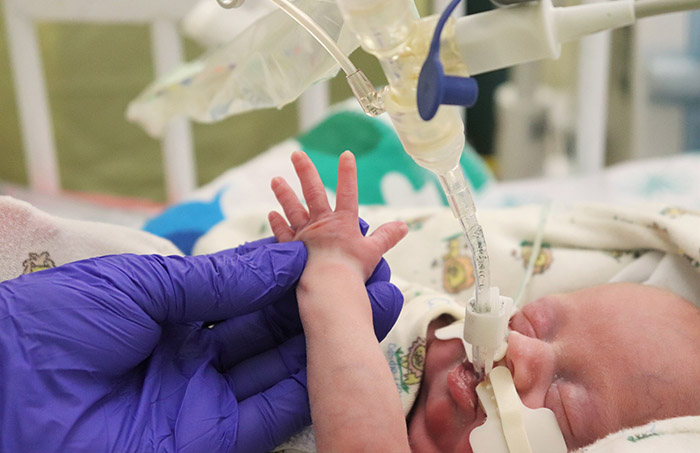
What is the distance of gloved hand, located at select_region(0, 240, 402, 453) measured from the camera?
0.54 m

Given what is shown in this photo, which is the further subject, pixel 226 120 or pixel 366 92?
pixel 226 120

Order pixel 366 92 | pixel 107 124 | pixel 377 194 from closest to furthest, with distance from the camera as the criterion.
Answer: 1. pixel 366 92
2. pixel 377 194
3. pixel 107 124

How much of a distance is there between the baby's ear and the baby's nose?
252 millimetres

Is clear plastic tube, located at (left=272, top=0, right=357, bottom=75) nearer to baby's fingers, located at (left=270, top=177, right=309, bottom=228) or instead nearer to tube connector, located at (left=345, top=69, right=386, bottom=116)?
tube connector, located at (left=345, top=69, right=386, bottom=116)

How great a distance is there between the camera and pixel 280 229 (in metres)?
0.73

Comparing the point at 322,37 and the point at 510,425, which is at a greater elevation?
the point at 322,37

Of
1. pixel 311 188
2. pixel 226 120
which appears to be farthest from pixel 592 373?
pixel 226 120

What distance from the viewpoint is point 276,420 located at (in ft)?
2.06

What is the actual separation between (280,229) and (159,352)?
0.18 m

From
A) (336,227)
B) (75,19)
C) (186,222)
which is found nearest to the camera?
(336,227)

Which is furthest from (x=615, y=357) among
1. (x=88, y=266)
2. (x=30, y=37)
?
(x=30, y=37)

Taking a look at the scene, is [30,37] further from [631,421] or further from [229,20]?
[631,421]

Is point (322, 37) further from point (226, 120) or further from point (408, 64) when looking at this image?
point (226, 120)

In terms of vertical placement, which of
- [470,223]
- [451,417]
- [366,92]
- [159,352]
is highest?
[366,92]
